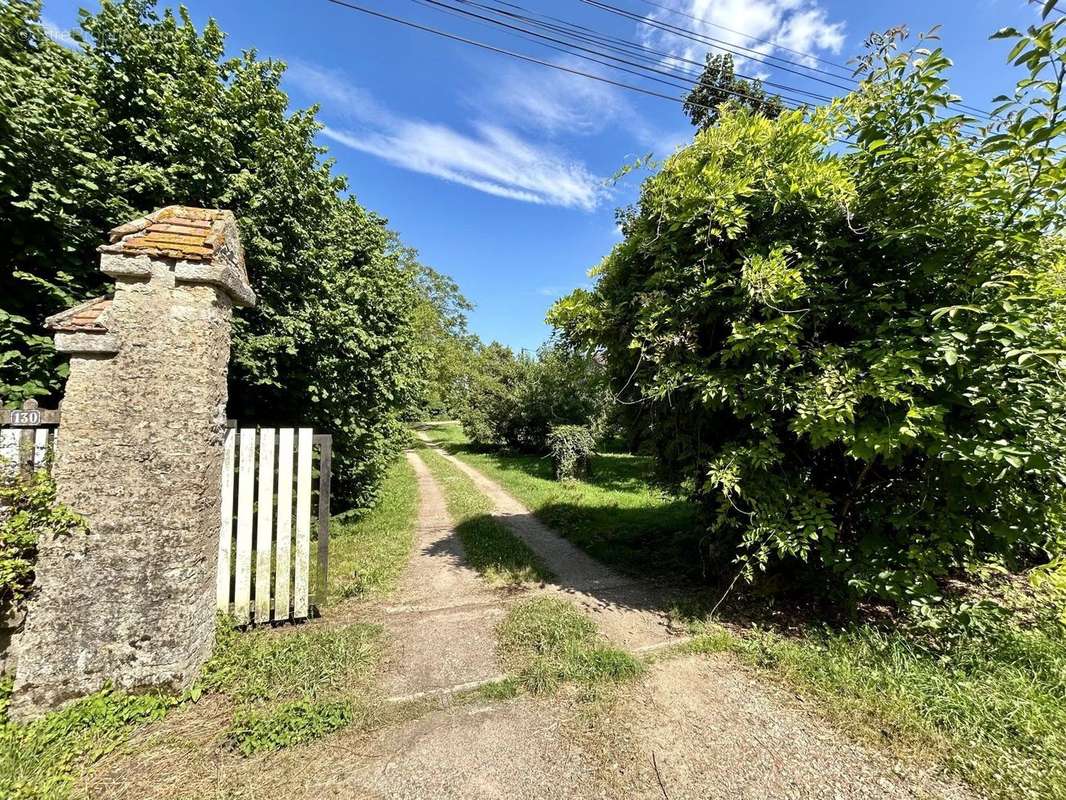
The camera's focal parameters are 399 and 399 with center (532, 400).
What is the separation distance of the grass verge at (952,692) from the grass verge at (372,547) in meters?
3.77

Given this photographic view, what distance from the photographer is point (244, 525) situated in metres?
3.63

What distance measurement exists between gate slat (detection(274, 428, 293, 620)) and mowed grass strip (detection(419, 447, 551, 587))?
2.34 meters

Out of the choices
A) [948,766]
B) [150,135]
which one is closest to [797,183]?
[948,766]

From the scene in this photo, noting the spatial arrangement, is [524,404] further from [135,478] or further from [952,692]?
[952,692]

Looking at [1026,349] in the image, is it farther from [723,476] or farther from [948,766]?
[948,766]

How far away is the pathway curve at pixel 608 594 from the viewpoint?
3.83 metres

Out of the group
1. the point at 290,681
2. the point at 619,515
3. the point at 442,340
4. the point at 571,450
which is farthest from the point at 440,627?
the point at 442,340

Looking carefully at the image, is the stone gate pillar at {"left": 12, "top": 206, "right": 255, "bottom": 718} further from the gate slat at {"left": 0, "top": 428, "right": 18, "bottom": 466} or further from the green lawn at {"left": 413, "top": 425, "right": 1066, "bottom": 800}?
the green lawn at {"left": 413, "top": 425, "right": 1066, "bottom": 800}

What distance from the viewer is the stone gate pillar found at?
2555 millimetres

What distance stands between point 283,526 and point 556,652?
9.00 ft

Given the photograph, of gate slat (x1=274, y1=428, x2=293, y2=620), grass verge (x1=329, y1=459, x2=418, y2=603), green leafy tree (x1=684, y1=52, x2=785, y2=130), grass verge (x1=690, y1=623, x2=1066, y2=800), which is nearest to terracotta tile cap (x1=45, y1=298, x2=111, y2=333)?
gate slat (x1=274, y1=428, x2=293, y2=620)

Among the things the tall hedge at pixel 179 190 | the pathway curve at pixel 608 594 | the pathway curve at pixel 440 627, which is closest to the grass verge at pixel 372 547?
the pathway curve at pixel 440 627

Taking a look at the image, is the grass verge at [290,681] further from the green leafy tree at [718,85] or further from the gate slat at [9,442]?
the green leafy tree at [718,85]

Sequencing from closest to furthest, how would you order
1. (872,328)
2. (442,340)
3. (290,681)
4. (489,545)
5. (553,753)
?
(553,753) < (290,681) < (872,328) < (489,545) < (442,340)
